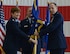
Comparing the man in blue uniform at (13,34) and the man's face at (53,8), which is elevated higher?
the man's face at (53,8)

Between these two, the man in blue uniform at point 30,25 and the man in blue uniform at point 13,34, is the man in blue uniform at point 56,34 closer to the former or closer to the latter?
the man in blue uniform at point 13,34

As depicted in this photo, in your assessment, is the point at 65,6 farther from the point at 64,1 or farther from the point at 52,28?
the point at 52,28

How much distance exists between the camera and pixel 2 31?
4512 millimetres

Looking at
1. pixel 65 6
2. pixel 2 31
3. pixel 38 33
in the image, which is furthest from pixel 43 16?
pixel 38 33

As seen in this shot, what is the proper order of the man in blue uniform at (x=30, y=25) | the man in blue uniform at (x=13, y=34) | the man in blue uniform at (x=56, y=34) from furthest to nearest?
1. the man in blue uniform at (x=30, y=25)
2. the man in blue uniform at (x=13, y=34)
3. the man in blue uniform at (x=56, y=34)

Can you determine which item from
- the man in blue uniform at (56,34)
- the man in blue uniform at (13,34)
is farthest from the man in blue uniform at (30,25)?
the man in blue uniform at (56,34)

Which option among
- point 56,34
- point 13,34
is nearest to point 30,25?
point 13,34

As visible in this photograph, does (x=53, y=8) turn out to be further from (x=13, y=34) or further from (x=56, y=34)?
(x=13, y=34)

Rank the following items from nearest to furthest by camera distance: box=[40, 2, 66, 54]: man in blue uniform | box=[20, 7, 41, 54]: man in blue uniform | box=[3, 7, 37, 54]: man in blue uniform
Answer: box=[40, 2, 66, 54]: man in blue uniform, box=[3, 7, 37, 54]: man in blue uniform, box=[20, 7, 41, 54]: man in blue uniform

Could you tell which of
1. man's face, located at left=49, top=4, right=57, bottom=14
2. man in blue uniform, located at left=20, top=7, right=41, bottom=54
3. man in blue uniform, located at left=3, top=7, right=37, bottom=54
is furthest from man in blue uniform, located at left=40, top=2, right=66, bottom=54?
man in blue uniform, located at left=20, top=7, right=41, bottom=54

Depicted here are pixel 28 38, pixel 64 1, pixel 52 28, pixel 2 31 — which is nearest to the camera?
pixel 52 28

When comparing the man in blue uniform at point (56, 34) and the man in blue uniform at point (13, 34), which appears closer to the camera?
the man in blue uniform at point (56, 34)

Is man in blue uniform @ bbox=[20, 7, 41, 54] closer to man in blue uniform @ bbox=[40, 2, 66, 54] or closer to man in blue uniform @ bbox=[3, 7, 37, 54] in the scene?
man in blue uniform @ bbox=[3, 7, 37, 54]

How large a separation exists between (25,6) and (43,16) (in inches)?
16.7
